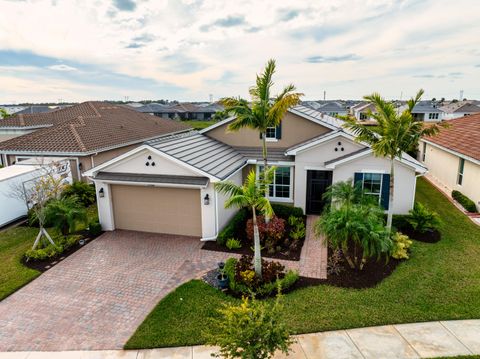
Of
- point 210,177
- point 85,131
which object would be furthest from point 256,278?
point 85,131

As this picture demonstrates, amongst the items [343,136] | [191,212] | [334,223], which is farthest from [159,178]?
[343,136]

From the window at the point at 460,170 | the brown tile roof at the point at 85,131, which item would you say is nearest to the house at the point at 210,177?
the window at the point at 460,170

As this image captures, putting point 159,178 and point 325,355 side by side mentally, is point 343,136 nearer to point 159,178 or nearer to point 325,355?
point 159,178

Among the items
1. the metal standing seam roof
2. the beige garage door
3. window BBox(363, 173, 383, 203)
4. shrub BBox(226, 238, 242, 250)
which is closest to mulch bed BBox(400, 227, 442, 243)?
window BBox(363, 173, 383, 203)

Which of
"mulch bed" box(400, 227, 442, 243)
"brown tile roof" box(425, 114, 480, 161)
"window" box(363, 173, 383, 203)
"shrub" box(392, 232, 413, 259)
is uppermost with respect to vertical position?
"brown tile roof" box(425, 114, 480, 161)

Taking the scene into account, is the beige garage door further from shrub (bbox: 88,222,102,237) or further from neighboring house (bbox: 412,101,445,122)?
neighboring house (bbox: 412,101,445,122)

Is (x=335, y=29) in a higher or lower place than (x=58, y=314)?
higher

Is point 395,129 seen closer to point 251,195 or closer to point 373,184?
point 373,184
